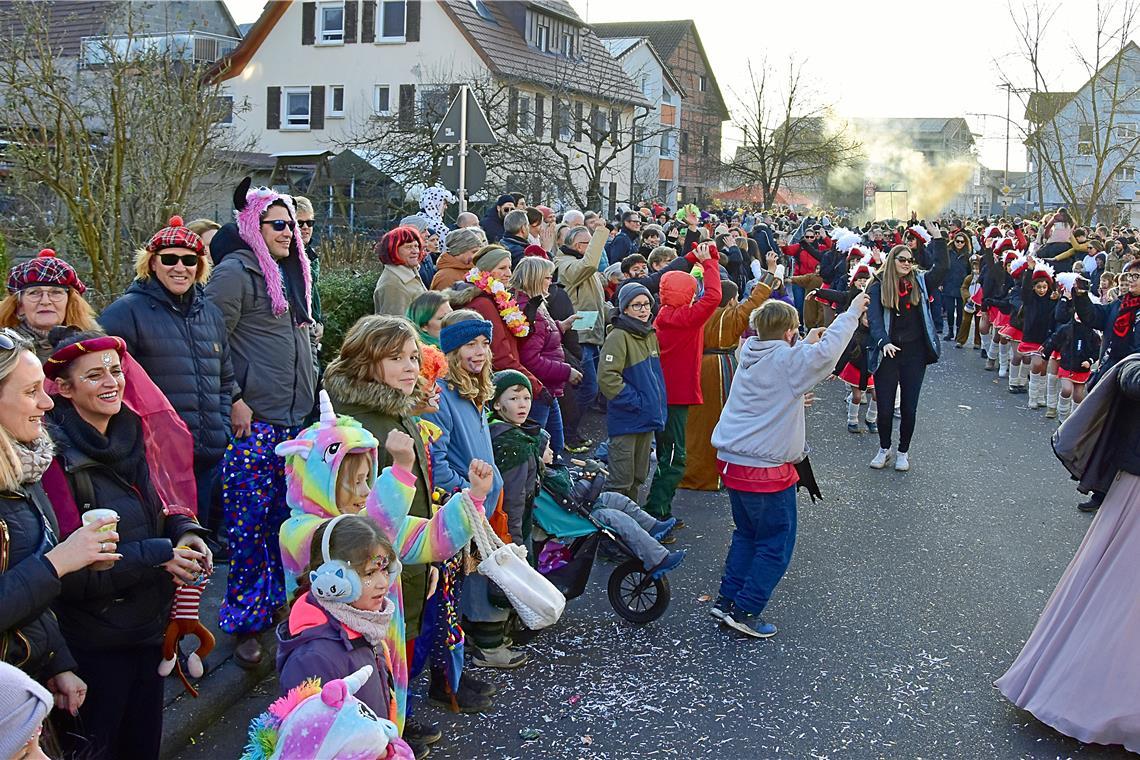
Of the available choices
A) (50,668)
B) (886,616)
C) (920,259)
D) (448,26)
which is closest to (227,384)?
(50,668)

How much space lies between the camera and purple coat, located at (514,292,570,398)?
8.01 meters

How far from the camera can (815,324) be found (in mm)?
18547

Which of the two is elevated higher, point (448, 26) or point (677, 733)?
point (448, 26)

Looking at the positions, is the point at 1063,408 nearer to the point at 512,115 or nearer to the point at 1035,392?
the point at 1035,392

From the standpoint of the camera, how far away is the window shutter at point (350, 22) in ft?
135

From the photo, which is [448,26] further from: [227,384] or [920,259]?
[227,384]

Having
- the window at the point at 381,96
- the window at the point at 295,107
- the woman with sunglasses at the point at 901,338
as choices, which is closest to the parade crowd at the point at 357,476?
the woman with sunglasses at the point at 901,338

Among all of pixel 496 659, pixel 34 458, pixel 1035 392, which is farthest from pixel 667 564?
pixel 1035 392

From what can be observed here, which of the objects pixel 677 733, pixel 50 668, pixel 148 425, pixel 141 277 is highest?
pixel 141 277

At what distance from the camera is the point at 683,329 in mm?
9070

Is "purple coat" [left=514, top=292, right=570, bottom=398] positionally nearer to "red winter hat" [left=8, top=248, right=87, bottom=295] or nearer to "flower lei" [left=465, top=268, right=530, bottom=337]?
"flower lei" [left=465, top=268, right=530, bottom=337]

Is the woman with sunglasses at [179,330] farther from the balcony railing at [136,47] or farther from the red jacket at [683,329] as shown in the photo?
the balcony railing at [136,47]

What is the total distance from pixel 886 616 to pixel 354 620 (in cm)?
421

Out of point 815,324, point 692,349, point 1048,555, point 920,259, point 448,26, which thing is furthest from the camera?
point 448,26
